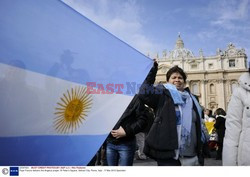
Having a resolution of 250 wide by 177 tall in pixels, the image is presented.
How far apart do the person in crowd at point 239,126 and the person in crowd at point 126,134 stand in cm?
79

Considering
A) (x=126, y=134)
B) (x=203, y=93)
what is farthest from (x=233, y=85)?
(x=126, y=134)

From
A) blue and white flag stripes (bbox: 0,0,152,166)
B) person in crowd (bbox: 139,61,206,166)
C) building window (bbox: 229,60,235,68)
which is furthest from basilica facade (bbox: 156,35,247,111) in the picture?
blue and white flag stripes (bbox: 0,0,152,166)

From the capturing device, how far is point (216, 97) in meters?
2.68

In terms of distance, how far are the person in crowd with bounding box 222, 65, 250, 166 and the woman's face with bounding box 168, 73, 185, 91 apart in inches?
18.1

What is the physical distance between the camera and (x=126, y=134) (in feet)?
8.93

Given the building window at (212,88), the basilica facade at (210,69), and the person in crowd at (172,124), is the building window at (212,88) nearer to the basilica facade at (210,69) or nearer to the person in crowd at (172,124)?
the basilica facade at (210,69)

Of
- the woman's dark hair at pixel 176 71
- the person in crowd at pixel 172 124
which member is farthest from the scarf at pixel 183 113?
the woman's dark hair at pixel 176 71

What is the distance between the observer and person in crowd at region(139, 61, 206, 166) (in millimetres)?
2271

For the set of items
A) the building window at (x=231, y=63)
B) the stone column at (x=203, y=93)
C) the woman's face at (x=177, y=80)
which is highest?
the building window at (x=231, y=63)

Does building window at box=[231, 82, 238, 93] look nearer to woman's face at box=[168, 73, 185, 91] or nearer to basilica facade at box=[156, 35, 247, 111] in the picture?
basilica facade at box=[156, 35, 247, 111]

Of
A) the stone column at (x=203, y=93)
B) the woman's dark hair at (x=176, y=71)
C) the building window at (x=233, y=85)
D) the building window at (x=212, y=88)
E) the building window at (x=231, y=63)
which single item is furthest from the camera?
the stone column at (x=203, y=93)

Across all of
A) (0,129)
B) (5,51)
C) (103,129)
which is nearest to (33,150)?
(0,129)

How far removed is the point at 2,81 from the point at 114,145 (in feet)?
3.76

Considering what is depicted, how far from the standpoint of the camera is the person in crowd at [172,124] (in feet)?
7.45
